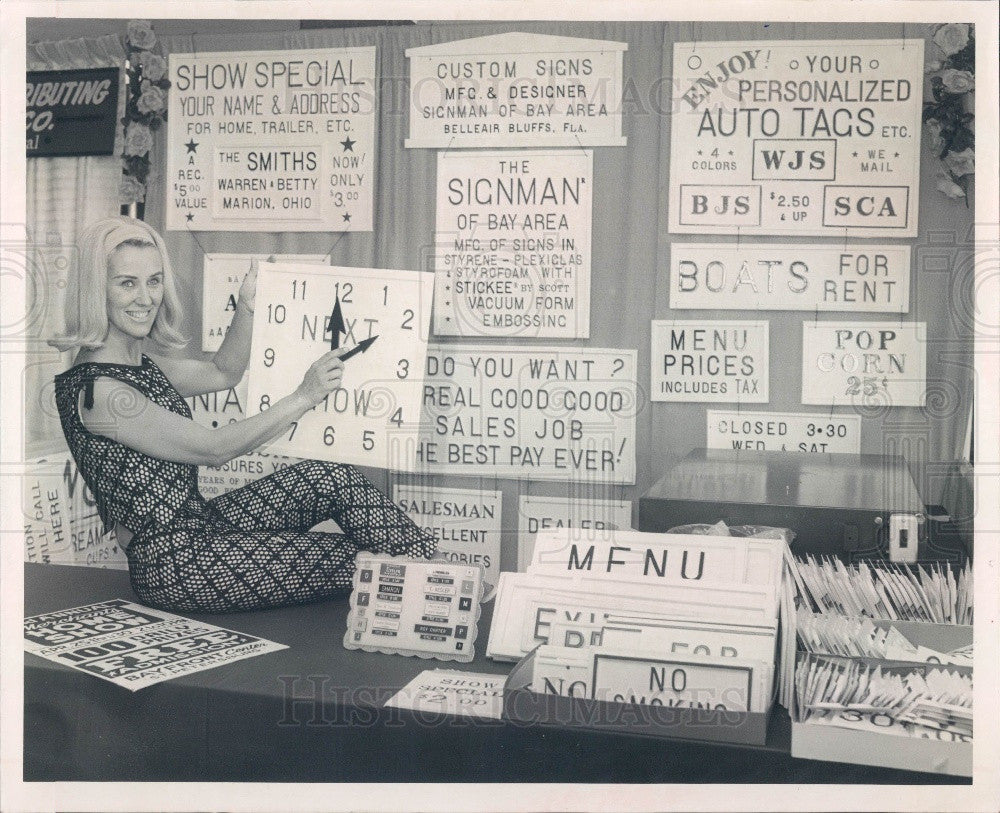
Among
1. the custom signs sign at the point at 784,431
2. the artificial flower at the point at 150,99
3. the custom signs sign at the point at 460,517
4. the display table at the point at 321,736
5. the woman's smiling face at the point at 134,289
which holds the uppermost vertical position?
the artificial flower at the point at 150,99

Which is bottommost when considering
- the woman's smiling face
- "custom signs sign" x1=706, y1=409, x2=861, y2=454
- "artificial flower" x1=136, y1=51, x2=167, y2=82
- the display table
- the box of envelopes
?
the display table

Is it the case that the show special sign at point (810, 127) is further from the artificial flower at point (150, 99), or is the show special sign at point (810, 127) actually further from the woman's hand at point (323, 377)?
the artificial flower at point (150, 99)

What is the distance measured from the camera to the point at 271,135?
2346 millimetres

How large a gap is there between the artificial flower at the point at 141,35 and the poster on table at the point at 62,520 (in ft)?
3.62

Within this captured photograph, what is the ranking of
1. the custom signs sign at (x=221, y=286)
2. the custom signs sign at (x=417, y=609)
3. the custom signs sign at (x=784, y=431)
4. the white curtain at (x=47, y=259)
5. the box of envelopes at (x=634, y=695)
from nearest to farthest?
the box of envelopes at (x=634, y=695) < the custom signs sign at (x=417, y=609) < the white curtain at (x=47, y=259) < the custom signs sign at (x=784, y=431) < the custom signs sign at (x=221, y=286)

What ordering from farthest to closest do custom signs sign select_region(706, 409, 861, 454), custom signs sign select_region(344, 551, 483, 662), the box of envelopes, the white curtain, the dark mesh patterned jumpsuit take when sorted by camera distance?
1. custom signs sign select_region(706, 409, 861, 454)
2. the white curtain
3. the dark mesh patterned jumpsuit
4. custom signs sign select_region(344, 551, 483, 662)
5. the box of envelopes

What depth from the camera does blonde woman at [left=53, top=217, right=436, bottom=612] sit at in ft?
7.11

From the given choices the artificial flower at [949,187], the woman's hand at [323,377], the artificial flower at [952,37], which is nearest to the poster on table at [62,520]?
the woman's hand at [323,377]

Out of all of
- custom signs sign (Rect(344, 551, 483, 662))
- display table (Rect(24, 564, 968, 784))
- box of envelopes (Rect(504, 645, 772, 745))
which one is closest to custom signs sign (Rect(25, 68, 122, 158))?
display table (Rect(24, 564, 968, 784))

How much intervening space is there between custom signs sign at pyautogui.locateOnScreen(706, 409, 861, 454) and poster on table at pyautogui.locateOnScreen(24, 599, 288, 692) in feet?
4.27

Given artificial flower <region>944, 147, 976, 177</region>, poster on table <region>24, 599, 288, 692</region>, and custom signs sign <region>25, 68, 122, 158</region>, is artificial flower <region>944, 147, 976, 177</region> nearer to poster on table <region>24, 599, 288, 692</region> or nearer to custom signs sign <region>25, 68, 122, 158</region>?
poster on table <region>24, 599, 288, 692</region>

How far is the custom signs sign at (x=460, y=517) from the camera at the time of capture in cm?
254

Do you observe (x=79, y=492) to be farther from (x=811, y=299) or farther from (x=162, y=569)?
(x=811, y=299)

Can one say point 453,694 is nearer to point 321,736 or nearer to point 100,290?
point 321,736
